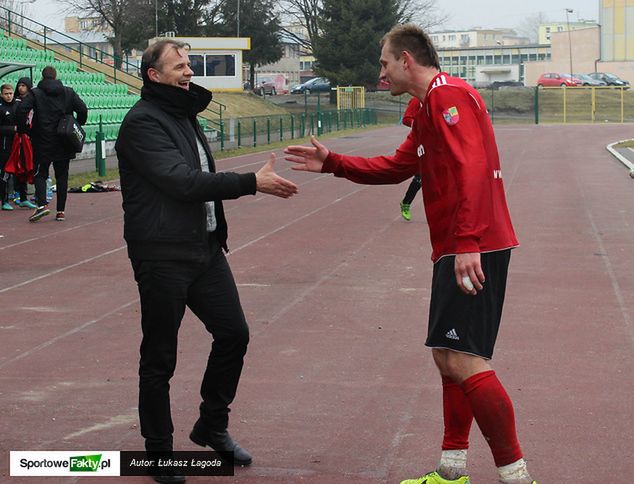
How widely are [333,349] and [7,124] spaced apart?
1024 cm

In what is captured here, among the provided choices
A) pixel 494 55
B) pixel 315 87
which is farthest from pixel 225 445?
pixel 494 55

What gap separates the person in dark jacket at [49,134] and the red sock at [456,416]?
428 inches

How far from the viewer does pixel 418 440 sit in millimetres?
5590

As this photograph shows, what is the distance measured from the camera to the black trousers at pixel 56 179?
15.0 m

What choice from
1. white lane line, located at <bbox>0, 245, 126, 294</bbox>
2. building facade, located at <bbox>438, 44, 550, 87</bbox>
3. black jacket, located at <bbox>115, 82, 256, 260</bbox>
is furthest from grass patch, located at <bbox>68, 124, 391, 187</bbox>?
building facade, located at <bbox>438, 44, 550, 87</bbox>

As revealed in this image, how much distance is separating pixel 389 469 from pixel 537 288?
5.18m

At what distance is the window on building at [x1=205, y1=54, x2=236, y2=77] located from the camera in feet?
203

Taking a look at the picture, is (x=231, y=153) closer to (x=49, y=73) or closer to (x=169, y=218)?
(x=49, y=73)

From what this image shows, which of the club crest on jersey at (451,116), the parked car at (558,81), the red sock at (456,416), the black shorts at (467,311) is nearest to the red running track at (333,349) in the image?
the red sock at (456,416)

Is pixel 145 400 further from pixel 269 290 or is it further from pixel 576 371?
pixel 269 290

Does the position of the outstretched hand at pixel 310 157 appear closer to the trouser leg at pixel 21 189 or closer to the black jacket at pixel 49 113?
the black jacket at pixel 49 113

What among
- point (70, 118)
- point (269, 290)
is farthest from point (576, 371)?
point (70, 118)

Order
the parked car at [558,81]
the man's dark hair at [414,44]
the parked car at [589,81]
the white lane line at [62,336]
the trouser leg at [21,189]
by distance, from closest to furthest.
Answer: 1. the man's dark hair at [414,44]
2. the white lane line at [62,336]
3. the trouser leg at [21,189]
4. the parked car at [558,81]
5. the parked car at [589,81]

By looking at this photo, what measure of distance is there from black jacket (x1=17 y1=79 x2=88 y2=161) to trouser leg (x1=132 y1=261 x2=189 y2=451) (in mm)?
10466
